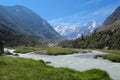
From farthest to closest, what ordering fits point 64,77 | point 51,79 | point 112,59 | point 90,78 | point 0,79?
1. point 112,59
2. point 90,78
3. point 64,77
4. point 51,79
5. point 0,79

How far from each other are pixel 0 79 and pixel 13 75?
3.23 meters

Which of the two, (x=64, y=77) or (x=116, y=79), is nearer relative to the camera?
(x=64, y=77)

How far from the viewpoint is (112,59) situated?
3780 inches

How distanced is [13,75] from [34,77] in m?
2.99

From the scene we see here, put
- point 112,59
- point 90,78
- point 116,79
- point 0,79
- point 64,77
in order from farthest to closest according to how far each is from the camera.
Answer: point 112,59
point 116,79
point 90,78
point 64,77
point 0,79

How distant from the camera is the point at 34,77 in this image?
3278 centimetres

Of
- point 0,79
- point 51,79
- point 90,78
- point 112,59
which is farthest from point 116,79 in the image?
point 112,59

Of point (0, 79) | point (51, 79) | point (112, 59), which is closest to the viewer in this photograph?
point (0, 79)

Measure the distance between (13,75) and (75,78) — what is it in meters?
8.58

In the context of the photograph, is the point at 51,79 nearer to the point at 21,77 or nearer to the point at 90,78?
the point at 21,77

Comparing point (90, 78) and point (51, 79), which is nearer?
point (51, 79)

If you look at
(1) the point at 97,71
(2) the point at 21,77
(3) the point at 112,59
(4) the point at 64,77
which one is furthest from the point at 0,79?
(3) the point at 112,59

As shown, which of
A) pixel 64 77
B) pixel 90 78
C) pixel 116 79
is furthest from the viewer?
pixel 116 79

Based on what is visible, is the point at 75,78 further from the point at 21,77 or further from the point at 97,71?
the point at 97,71
